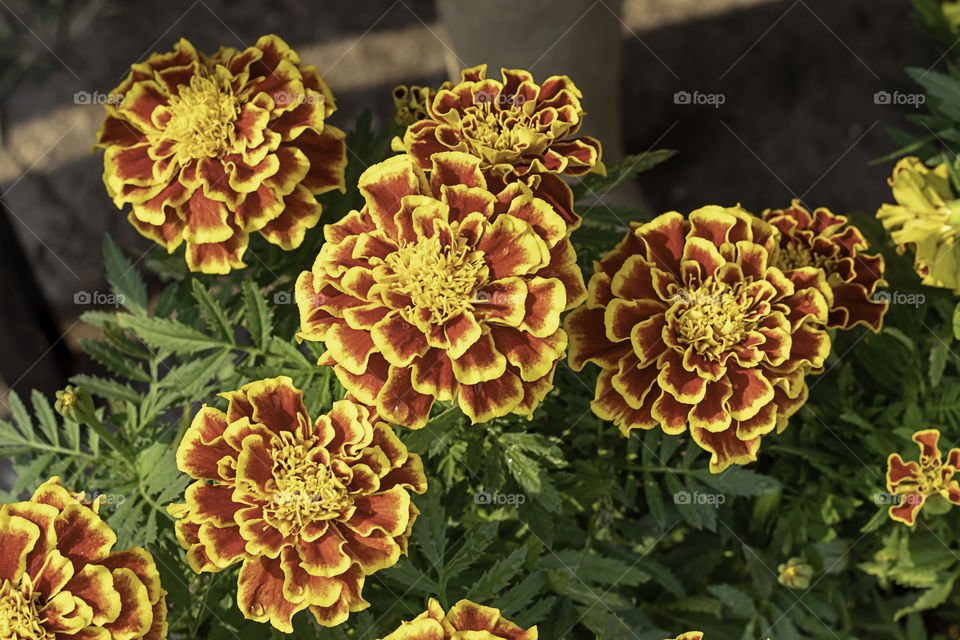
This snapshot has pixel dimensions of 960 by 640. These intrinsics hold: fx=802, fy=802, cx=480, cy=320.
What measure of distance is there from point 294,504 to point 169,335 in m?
0.48

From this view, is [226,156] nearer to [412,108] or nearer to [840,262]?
[412,108]

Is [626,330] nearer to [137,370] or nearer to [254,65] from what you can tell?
[254,65]

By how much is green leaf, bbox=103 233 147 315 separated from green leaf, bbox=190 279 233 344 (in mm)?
209

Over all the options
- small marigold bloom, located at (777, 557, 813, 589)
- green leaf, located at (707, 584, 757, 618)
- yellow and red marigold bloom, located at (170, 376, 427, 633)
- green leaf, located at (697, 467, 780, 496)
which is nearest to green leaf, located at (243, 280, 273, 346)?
yellow and red marigold bloom, located at (170, 376, 427, 633)

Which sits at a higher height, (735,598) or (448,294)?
(448,294)

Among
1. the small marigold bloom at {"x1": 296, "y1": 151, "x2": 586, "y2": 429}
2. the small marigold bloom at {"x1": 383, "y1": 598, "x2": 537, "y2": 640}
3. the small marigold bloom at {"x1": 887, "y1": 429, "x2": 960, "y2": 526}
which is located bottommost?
the small marigold bloom at {"x1": 887, "y1": 429, "x2": 960, "y2": 526}

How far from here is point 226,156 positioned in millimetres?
1243

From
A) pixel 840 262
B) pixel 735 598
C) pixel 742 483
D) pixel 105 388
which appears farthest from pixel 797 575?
pixel 105 388

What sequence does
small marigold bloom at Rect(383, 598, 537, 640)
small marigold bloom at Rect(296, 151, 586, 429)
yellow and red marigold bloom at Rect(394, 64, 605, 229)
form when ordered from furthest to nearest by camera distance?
yellow and red marigold bloom at Rect(394, 64, 605, 229), small marigold bloom at Rect(296, 151, 586, 429), small marigold bloom at Rect(383, 598, 537, 640)

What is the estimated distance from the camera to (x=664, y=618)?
5.58 ft

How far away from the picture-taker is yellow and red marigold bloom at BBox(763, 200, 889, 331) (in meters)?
1.36

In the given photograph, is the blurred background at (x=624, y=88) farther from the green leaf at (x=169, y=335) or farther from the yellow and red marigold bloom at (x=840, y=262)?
the green leaf at (x=169, y=335)

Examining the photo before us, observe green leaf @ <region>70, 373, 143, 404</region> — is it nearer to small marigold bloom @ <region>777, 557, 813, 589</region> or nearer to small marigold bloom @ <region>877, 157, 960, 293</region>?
small marigold bloom @ <region>777, 557, 813, 589</region>

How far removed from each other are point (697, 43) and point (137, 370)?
2.87 meters
